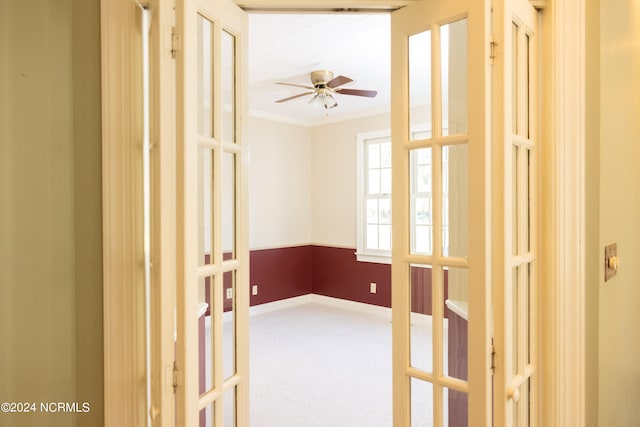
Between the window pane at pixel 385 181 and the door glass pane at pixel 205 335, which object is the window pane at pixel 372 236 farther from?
the door glass pane at pixel 205 335

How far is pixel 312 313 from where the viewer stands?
213 inches

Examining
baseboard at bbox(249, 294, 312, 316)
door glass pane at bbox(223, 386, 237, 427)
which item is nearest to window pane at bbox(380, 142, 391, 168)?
baseboard at bbox(249, 294, 312, 316)

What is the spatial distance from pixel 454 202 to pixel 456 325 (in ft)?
1.35

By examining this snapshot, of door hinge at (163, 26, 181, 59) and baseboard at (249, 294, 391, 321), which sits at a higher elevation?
door hinge at (163, 26, 181, 59)

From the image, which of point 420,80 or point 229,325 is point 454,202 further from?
point 229,325

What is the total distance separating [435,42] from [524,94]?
13.5 inches

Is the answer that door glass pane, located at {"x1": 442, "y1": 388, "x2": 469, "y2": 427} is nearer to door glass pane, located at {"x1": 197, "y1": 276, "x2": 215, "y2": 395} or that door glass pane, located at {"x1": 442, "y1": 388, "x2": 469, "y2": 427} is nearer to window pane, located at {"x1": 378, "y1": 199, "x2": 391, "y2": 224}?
door glass pane, located at {"x1": 197, "y1": 276, "x2": 215, "y2": 395}

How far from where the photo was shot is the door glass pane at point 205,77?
122 centimetres

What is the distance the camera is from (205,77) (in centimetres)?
126

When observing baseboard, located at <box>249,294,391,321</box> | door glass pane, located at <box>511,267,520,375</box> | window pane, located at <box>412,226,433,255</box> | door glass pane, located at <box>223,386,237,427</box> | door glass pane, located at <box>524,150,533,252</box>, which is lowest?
baseboard, located at <box>249,294,391,321</box>

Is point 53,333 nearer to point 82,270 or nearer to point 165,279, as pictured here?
point 82,270

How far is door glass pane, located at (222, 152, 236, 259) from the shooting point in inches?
52.4

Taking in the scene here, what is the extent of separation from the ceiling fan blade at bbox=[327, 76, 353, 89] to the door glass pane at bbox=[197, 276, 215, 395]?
8.25 ft

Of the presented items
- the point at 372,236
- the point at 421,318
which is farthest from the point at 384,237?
the point at 421,318
